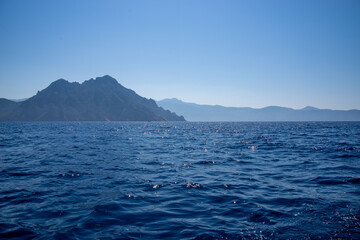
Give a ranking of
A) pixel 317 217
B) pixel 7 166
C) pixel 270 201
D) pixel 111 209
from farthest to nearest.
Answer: pixel 7 166
pixel 270 201
pixel 111 209
pixel 317 217

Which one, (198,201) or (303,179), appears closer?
(198,201)

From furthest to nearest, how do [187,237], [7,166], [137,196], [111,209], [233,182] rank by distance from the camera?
[7,166], [233,182], [137,196], [111,209], [187,237]

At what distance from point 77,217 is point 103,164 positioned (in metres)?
9.94

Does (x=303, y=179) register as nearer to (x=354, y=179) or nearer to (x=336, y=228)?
(x=354, y=179)

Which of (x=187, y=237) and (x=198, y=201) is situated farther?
(x=198, y=201)

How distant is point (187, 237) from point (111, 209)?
11.4ft

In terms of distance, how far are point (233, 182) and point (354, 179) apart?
6933 mm

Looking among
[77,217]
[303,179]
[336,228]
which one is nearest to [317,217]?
[336,228]

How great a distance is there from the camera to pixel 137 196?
9.42m

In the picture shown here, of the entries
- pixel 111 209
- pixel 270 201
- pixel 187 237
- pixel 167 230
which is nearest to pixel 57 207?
pixel 111 209

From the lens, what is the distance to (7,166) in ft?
50.6

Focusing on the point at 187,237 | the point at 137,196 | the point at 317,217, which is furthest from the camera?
the point at 137,196

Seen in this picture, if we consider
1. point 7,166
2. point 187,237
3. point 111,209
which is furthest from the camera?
point 7,166

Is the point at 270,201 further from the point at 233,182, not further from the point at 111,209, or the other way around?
the point at 111,209
